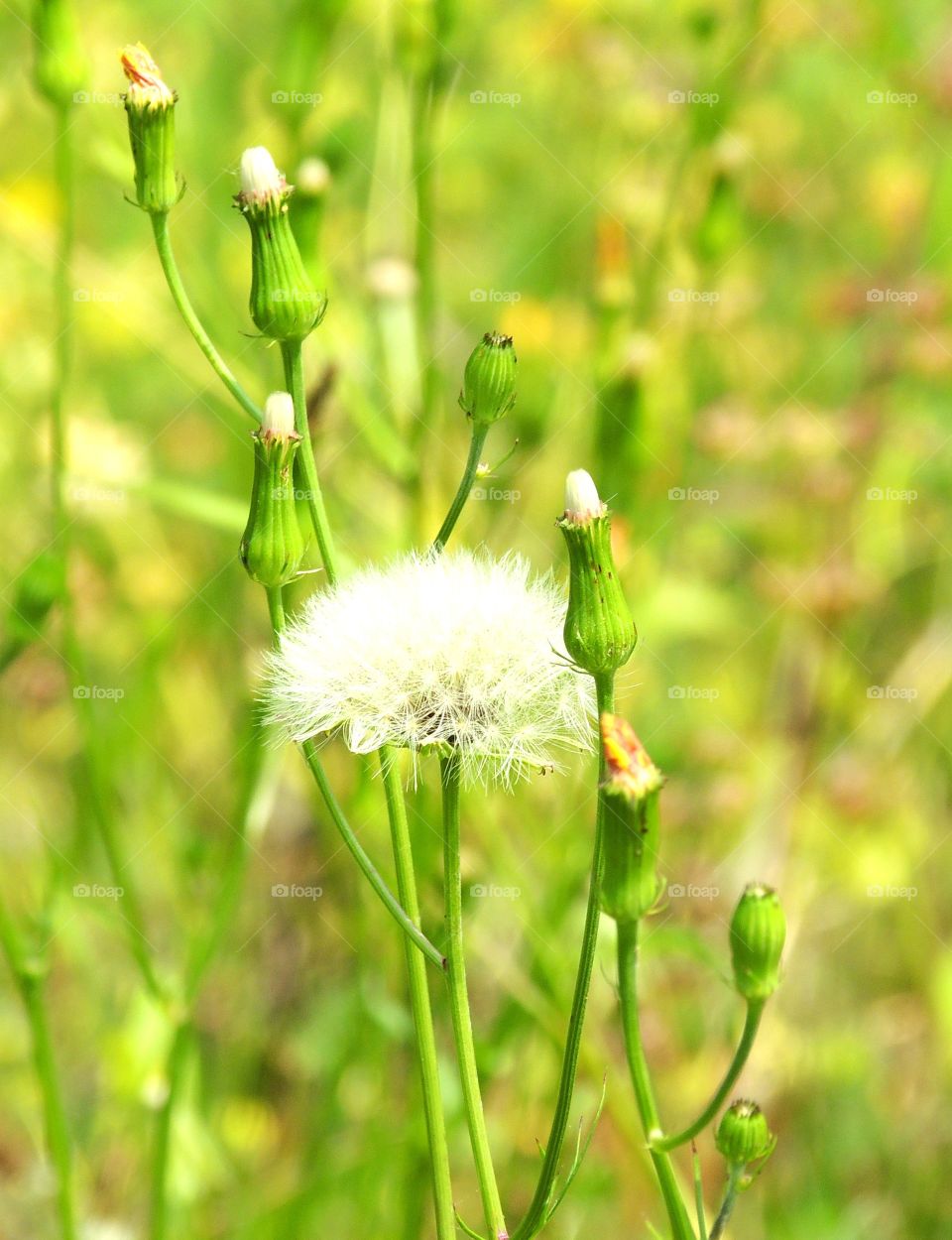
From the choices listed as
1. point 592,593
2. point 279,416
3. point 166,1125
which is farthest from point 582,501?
point 166,1125

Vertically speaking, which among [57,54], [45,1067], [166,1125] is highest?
[57,54]

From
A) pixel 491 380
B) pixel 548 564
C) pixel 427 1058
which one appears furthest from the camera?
pixel 548 564

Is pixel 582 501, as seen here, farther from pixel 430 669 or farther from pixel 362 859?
pixel 362 859

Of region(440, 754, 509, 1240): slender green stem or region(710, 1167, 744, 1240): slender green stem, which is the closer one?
region(440, 754, 509, 1240): slender green stem

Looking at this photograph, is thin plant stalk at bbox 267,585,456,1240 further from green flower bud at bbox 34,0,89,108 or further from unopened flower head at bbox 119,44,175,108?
green flower bud at bbox 34,0,89,108

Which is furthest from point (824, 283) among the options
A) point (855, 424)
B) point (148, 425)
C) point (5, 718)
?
point (5, 718)

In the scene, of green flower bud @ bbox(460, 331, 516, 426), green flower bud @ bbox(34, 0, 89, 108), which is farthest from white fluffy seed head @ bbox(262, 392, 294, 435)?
green flower bud @ bbox(34, 0, 89, 108)

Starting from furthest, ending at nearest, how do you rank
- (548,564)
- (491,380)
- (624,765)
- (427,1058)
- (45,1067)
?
1. (548,564)
2. (45,1067)
3. (491,380)
4. (427,1058)
5. (624,765)

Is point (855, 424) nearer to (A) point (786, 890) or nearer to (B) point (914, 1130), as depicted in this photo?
(A) point (786, 890)
